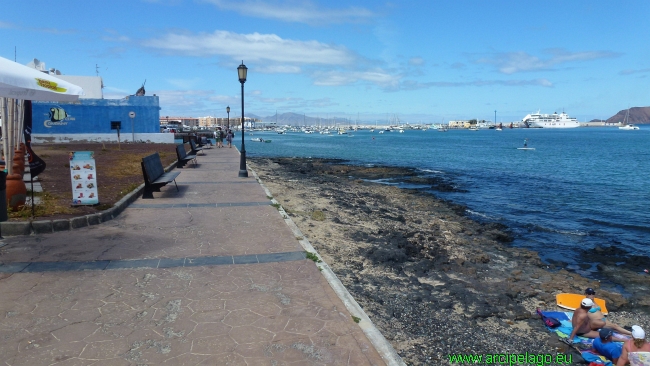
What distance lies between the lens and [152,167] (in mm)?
11867

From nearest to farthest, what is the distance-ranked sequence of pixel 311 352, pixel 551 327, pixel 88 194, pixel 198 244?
pixel 311 352 → pixel 551 327 → pixel 198 244 → pixel 88 194

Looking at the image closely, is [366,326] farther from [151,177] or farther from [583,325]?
[151,177]

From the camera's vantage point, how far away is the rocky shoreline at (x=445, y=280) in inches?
219

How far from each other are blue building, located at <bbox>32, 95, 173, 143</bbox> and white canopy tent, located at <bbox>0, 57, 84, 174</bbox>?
72.7ft

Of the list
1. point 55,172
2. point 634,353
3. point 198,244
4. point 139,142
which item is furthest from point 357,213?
point 139,142

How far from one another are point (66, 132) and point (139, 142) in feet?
16.1

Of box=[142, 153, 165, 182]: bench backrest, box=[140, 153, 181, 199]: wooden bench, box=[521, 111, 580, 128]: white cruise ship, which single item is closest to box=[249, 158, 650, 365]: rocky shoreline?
box=[140, 153, 181, 199]: wooden bench

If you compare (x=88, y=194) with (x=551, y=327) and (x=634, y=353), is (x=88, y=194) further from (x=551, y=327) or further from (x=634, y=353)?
(x=634, y=353)

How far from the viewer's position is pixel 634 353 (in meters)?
4.75

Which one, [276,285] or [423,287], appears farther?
[423,287]

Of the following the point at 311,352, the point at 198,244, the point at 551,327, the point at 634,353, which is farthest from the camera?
the point at 198,244

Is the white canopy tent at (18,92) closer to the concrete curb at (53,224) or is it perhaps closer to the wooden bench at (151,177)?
the concrete curb at (53,224)

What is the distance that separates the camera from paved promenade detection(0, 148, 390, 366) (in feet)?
12.7

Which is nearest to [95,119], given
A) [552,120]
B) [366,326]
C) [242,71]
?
[242,71]
